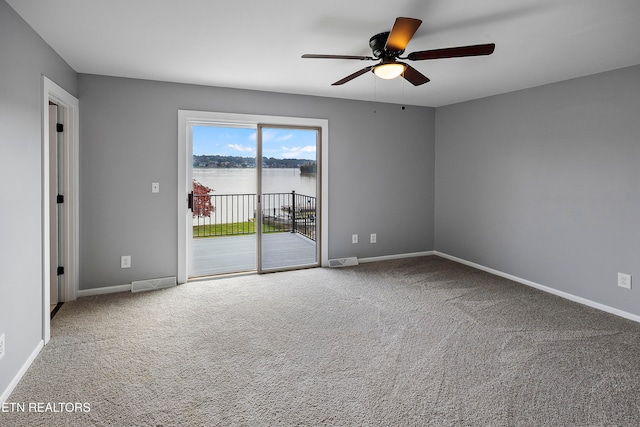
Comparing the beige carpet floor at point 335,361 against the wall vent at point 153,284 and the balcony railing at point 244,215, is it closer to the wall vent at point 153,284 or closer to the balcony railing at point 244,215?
the wall vent at point 153,284

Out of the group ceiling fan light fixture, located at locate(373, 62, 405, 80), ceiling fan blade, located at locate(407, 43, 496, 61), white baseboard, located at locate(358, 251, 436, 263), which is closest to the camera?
ceiling fan blade, located at locate(407, 43, 496, 61)

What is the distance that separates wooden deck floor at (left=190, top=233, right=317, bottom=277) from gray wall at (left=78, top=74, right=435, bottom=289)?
66cm

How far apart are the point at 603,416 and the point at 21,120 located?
398 cm

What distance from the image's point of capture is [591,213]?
11.8 feet

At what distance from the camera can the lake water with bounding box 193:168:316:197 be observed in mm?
4832

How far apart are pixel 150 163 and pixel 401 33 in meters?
3.13

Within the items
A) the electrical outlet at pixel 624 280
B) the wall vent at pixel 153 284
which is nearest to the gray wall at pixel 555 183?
the electrical outlet at pixel 624 280

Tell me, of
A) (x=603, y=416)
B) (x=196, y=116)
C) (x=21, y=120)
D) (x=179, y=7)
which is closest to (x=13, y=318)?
(x=21, y=120)

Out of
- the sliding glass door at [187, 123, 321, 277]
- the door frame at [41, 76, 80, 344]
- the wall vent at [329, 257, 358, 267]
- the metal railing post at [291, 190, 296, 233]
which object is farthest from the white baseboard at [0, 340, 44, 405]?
the metal railing post at [291, 190, 296, 233]

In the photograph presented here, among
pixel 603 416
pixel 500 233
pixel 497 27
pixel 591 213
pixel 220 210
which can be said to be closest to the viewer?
pixel 603 416

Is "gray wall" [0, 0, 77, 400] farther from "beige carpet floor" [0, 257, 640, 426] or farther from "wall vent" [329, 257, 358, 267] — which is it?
"wall vent" [329, 257, 358, 267]

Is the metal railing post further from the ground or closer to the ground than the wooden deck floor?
further from the ground

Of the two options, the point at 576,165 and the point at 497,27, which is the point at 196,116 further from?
the point at 576,165

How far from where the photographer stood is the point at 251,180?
273 inches
